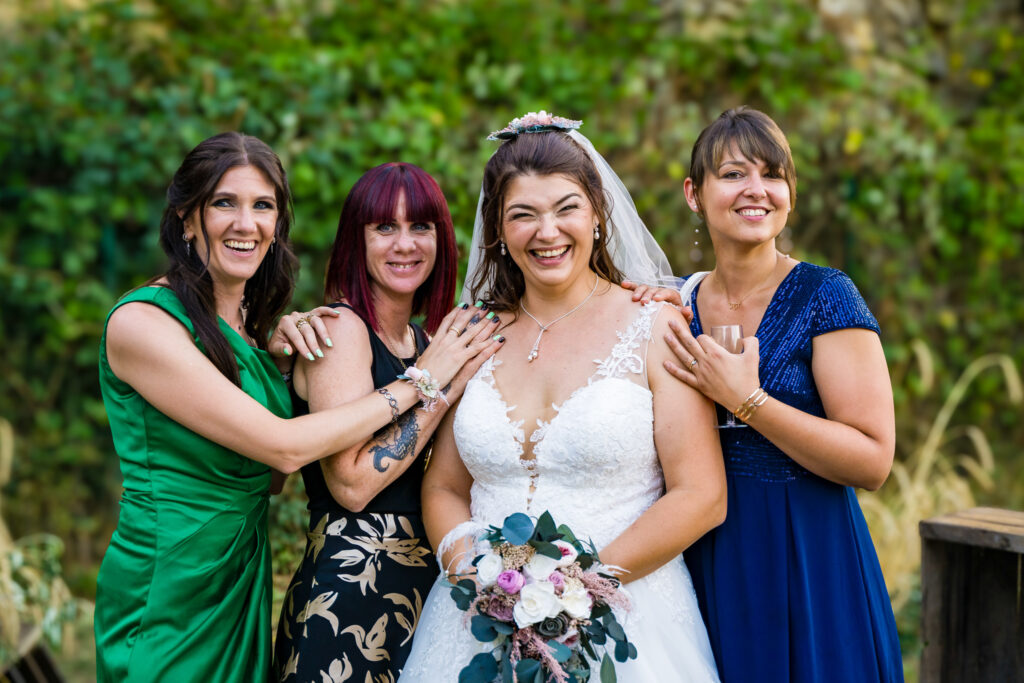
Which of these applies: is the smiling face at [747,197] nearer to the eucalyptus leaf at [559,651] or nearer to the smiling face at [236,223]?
the eucalyptus leaf at [559,651]

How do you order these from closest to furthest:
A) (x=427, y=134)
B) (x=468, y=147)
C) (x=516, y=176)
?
(x=516, y=176) < (x=427, y=134) < (x=468, y=147)

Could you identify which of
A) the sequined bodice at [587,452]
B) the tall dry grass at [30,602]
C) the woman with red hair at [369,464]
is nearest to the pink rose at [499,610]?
the sequined bodice at [587,452]

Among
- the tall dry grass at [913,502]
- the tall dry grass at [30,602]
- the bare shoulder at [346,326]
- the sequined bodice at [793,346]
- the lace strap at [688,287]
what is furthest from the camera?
the tall dry grass at [913,502]

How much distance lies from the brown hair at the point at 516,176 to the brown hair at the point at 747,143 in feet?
1.16

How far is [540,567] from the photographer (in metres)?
2.29

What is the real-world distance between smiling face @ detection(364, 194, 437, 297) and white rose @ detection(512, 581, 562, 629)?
47.0 inches

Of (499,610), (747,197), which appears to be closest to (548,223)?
(747,197)

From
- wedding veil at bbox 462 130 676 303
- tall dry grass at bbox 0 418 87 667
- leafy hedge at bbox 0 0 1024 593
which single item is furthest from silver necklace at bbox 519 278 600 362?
tall dry grass at bbox 0 418 87 667

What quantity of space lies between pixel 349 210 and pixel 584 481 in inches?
47.8

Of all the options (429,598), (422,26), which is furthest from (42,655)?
(422,26)

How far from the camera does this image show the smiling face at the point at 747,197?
2.74 m

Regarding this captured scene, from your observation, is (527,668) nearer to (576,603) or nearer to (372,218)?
(576,603)

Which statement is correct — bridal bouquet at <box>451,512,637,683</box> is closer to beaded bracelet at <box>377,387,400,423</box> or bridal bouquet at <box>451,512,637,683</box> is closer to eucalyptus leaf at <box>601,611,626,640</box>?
eucalyptus leaf at <box>601,611,626,640</box>

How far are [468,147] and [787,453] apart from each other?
12.2 ft
